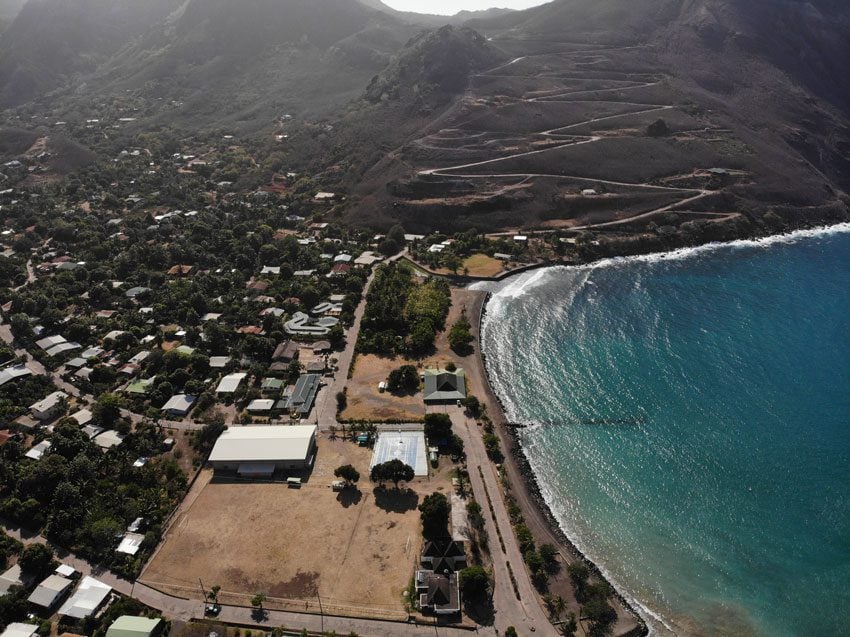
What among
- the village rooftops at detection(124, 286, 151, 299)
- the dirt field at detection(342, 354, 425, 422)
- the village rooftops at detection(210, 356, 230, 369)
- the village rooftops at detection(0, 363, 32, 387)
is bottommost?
the dirt field at detection(342, 354, 425, 422)

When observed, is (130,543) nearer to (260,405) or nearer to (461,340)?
(260,405)

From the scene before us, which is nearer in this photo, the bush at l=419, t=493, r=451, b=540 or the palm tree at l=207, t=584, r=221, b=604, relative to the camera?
the palm tree at l=207, t=584, r=221, b=604

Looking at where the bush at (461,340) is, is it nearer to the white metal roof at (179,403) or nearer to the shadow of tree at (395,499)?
the shadow of tree at (395,499)

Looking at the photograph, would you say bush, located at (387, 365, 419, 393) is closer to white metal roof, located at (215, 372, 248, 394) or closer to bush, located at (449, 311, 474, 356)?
bush, located at (449, 311, 474, 356)

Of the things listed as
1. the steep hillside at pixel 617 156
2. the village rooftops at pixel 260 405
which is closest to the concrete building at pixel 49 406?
the village rooftops at pixel 260 405

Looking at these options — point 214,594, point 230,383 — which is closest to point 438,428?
point 214,594

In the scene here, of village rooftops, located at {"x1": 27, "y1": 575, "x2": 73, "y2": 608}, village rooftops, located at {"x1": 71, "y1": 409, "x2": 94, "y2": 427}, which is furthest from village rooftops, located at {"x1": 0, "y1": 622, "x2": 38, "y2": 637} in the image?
village rooftops, located at {"x1": 71, "y1": 409, "x2": 94, "y2": 427}

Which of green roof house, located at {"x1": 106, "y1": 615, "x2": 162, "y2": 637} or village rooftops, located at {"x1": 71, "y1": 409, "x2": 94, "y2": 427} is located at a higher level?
village rooftops, located at {"x1": 71, "y1": 409, "x2": 94, "y2": 427}
